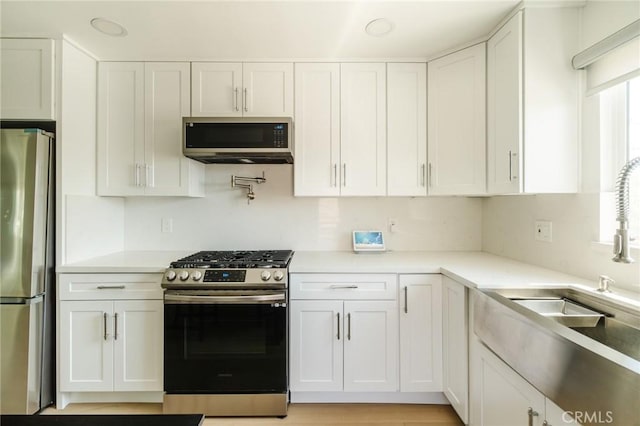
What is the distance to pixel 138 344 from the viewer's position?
191 centimetres

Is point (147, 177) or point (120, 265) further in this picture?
point (147, 177)

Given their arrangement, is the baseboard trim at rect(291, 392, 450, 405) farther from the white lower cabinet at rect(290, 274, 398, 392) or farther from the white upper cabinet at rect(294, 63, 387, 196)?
the white upper cabinet at rect(294, 63, 387, 196)

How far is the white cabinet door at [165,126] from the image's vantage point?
2.21 m

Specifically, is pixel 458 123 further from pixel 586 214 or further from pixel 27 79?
pixel 27 79

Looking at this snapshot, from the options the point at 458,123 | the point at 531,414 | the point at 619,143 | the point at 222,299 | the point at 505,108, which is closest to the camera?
the point at 531,414

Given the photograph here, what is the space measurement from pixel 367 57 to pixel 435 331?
1952 millimetres

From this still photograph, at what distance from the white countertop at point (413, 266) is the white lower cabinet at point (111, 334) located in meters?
0.09

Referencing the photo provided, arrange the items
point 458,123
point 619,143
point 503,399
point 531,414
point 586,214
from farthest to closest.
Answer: point 458,123 < point 586,214 < point 619,143 < point 503,399 < point 531,414

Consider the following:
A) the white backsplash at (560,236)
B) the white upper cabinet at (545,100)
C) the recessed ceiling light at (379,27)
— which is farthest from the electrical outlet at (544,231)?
the recessed ceiling light at (379,27)

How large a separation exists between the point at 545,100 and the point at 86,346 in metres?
3.07

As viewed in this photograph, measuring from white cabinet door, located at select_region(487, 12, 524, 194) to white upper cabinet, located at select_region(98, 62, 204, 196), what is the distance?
208 cm

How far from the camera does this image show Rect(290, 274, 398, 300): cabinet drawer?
1918 mm

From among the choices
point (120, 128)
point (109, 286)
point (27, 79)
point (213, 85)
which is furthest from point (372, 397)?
point (27, 79)

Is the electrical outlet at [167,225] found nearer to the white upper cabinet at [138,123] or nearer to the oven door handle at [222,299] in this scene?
the white upper cabinet at [138,123]
